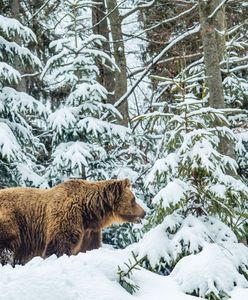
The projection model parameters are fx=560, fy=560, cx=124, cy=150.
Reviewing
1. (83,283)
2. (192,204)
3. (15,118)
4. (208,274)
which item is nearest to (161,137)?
(15,118)

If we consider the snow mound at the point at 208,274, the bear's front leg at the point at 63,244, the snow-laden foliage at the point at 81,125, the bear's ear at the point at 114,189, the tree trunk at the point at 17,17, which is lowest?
the bear's front leg at the point at 63,244

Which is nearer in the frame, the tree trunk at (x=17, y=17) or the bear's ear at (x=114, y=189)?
A: the bear's ear at (x=114, y=189)

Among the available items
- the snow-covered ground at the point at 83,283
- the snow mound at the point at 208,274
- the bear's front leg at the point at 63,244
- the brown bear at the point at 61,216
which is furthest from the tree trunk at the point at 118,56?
the snow-covered ground at the point at 83,283

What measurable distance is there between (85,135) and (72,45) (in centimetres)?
192

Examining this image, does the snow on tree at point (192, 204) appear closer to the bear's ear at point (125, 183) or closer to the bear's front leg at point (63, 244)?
the bear's front leg at point (63, 244)

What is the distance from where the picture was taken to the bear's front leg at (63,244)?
727 centimetres

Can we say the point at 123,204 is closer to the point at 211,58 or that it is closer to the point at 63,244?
the point at 63,244

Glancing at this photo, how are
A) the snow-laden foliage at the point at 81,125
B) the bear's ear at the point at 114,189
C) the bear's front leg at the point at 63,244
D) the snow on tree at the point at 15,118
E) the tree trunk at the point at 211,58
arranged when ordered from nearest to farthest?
the bear's front leg at the point at 63,244, the bear's ear at the point at 114,189, the tree trunk at the point at 211,58, the snow-laden foliage at the point at 81,125, the snow on tree at the point at 15,118

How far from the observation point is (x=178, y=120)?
243 inches

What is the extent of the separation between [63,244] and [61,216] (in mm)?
383

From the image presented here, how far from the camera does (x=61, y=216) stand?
7.45 m

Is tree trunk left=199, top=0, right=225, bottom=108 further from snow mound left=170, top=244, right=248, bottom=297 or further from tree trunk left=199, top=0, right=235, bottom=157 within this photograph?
snow mound left=170, top=244, right=248, bottom=297

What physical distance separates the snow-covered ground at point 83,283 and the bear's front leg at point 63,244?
226 centimetres

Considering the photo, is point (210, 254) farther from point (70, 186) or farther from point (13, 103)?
point (13, 103)
